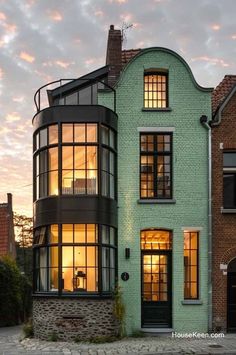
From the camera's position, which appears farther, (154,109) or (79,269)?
(154,109)

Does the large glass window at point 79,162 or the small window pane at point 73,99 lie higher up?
the small window pane at point 73,99

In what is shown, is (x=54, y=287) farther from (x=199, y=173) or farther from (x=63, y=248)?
(x=199, y=173)

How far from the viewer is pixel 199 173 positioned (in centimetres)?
1988

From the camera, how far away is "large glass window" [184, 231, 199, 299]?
19.6 m

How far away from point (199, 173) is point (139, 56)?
4.72 metres

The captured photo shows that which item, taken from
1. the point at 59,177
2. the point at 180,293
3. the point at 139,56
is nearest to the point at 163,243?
the point at 180,293

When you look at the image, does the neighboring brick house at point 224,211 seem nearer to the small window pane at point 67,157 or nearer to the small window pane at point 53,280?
the small window pane at point 67,157

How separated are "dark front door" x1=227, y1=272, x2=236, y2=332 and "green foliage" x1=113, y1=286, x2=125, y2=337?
381 cm

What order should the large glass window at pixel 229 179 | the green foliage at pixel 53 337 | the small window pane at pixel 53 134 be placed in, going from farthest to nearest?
the large glass window at pixel 229 179
the small window pane at pixel 53 134
the green foliage at pixel 53 337

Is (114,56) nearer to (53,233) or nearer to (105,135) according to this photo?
(105,135)

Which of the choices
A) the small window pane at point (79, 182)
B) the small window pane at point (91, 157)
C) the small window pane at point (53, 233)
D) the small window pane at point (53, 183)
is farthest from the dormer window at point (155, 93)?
the small window pane at point (53, 233)

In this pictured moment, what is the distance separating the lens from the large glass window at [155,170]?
1997cm

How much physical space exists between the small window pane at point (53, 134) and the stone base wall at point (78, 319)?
5283 millimetres

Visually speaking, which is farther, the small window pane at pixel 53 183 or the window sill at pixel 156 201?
the window sill at pixel 156 201
